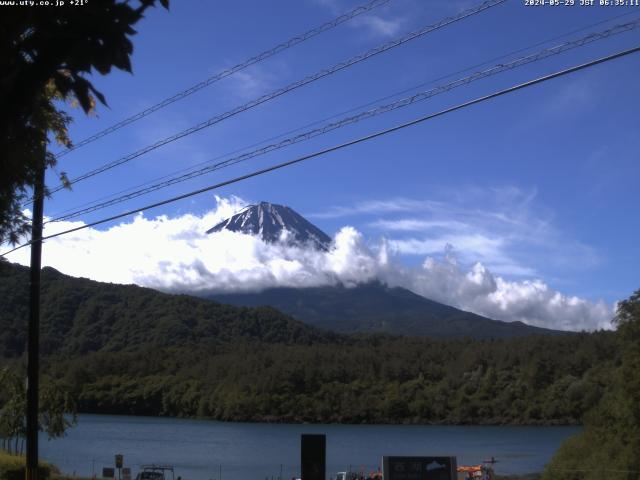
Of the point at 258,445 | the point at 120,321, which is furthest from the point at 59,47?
the point at 120,321

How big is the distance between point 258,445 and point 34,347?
70.8 metres

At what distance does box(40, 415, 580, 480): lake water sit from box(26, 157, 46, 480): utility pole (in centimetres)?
3494

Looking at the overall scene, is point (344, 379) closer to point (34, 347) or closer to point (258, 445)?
point (258, 445)

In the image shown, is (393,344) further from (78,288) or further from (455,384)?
(78,288)

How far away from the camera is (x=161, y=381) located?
134m

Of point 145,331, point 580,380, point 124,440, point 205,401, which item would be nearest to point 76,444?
point 124,440

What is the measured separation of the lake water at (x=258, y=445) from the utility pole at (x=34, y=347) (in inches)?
1376

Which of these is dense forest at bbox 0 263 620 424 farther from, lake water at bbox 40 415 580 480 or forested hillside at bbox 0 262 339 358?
forested hillside at bbox 0 262 339 358

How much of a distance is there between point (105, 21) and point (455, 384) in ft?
428

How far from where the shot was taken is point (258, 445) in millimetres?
86000

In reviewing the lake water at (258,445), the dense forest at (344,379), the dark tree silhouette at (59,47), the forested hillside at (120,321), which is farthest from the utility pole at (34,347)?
the forested hillside at (120,321)

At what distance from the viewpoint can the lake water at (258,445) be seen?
63.5 meters

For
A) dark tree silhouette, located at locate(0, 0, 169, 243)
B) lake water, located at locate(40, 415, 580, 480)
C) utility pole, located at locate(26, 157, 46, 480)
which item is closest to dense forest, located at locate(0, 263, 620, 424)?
lake water, located at locate(40, 415, 580, 480)

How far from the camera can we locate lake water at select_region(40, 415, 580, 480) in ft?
208
